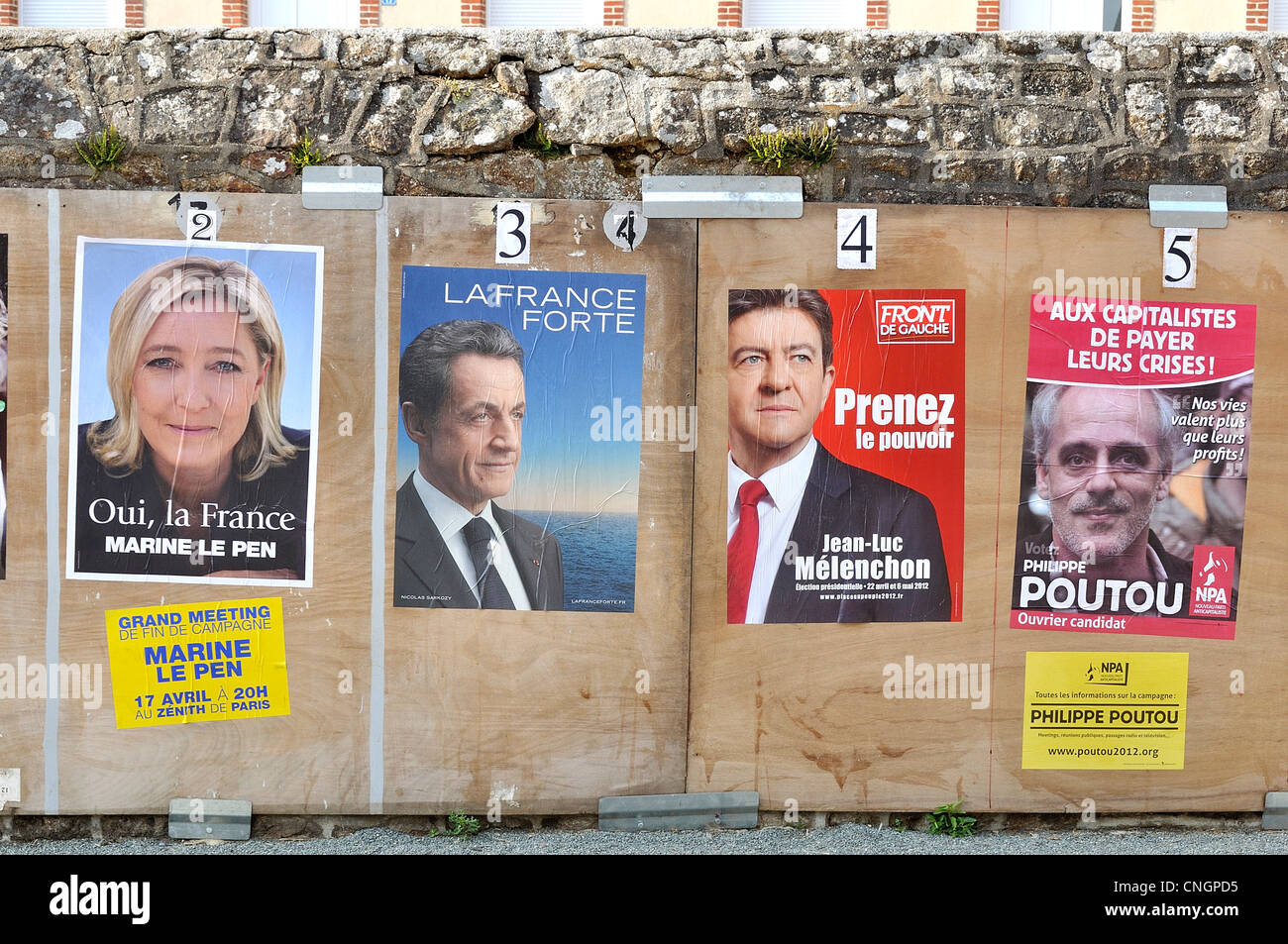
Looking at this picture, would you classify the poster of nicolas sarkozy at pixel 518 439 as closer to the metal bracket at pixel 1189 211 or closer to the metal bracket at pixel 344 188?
the metal bracket at pixel 344 188

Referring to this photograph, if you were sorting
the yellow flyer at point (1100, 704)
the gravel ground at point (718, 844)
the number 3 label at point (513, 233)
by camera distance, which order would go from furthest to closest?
the yellow flyer at point (1100, 704) → the number 3 label at point (513, 233) → the gravel ground at point (718, 844)

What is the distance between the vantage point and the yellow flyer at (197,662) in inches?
163

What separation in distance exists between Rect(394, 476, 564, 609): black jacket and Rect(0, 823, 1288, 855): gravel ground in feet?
3.32

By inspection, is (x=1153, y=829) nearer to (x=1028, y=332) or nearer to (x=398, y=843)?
(x=1028, y=332)

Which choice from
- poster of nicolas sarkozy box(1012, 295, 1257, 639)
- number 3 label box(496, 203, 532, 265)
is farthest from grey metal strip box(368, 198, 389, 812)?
poster of nicolas sarkozy box(1012, 295, 1257, 639)

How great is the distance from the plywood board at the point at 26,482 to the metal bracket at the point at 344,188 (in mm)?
1114

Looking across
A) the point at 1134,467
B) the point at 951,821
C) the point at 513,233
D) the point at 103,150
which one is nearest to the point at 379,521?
the point at 513,233

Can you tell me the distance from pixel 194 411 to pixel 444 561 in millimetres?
1233

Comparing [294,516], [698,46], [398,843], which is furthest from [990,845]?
[698,46]

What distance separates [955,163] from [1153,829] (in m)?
3.09

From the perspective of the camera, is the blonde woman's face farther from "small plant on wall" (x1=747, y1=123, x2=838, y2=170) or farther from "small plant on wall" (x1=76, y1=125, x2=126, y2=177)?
"small plant on wall" (x1=747, y1=123, x2=838, y2=170)

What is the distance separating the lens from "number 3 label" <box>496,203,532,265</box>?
4.17 m

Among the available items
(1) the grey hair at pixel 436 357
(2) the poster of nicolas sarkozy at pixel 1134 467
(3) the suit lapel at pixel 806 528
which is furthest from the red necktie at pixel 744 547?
(1) the grey hair at pixel 436 357

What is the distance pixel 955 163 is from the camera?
14.0 feet
